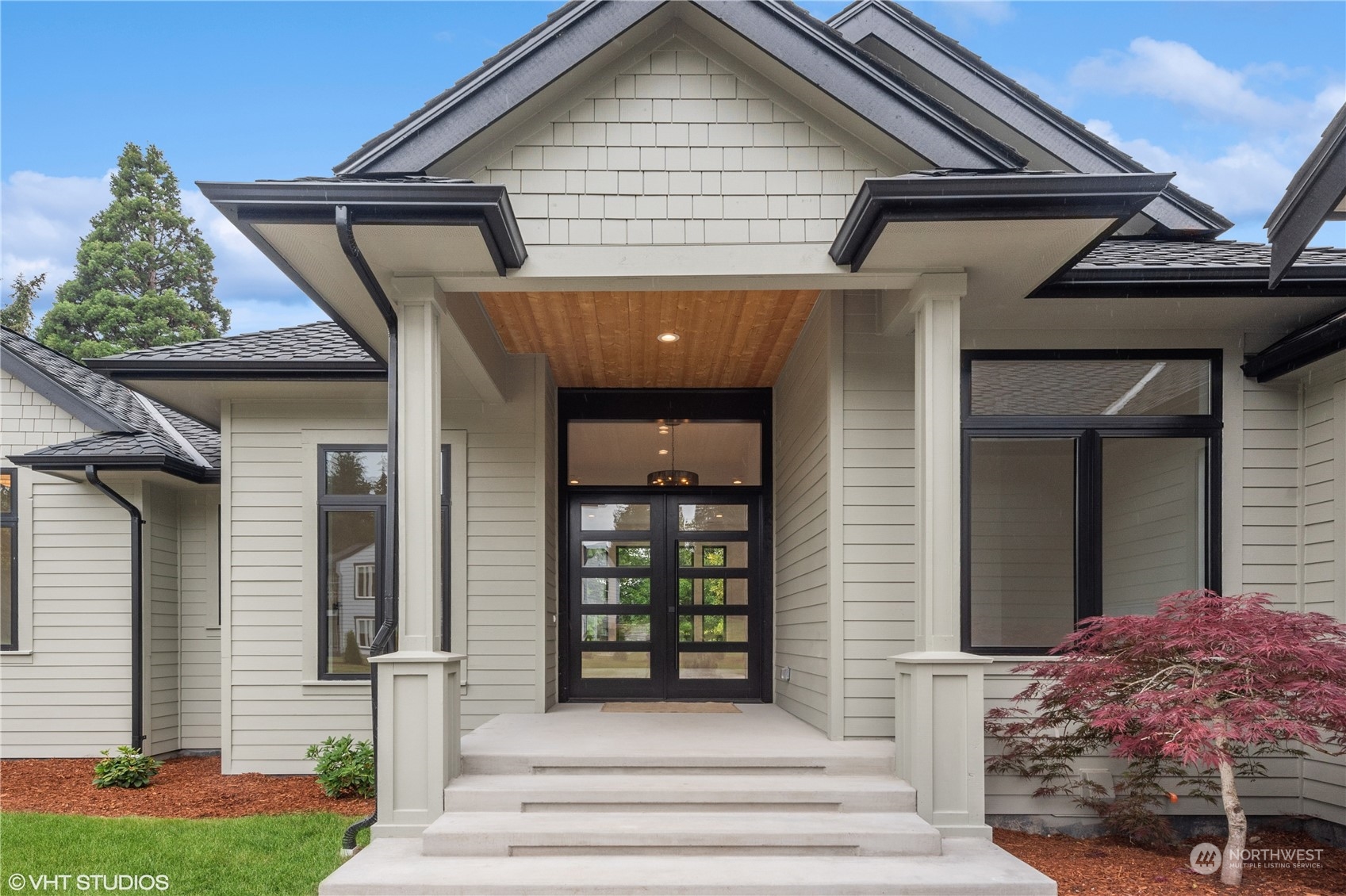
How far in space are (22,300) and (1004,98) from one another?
86.7ft

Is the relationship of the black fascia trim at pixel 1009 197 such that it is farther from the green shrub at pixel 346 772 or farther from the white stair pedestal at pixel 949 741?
the green shrub at pixel 346 772

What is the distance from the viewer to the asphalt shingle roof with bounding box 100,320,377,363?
714 centimetres

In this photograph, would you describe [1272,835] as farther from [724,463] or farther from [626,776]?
[724,463]

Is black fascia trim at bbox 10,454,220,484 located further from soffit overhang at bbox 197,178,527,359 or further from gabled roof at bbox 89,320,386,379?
soffit overhang at bbox 197,178,527,359

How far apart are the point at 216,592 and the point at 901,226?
7065 mm

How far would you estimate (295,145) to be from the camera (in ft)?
215

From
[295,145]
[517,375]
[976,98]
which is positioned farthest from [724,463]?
[295,145]

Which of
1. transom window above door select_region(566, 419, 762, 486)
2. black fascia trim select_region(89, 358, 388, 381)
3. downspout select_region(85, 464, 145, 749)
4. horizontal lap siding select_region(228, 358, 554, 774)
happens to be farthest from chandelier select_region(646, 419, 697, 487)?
downspout select_region(85, 464, 145, 749)

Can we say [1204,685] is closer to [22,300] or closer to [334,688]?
[334,688]

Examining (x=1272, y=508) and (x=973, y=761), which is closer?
(x=973, y=761)

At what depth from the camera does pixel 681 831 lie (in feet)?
14.7

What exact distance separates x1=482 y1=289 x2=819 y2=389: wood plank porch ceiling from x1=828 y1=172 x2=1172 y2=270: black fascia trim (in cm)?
161

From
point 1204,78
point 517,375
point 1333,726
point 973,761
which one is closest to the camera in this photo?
point 1333,726

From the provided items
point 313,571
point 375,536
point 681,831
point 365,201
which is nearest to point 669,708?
point 375,536
